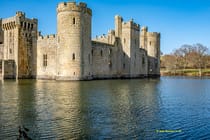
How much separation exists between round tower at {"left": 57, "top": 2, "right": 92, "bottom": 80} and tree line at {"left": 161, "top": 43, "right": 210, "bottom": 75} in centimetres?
5265

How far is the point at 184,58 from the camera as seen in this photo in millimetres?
92000

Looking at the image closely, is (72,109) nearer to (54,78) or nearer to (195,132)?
(195,132)

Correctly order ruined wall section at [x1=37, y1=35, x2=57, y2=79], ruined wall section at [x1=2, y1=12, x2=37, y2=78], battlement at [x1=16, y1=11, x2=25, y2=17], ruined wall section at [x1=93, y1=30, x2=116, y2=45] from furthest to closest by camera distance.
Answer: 1. ruined wall section at [x1=93, y1=30, x2=116, y2=45]
2. battlement at [x1=16, y1=11, x2=25, y2=17]
3. ruined wall section at [x1=2, y1=12, x2=37, y2=78]
4. ruined wall section at [x1=37, y1=35, x2=57, y2=79]

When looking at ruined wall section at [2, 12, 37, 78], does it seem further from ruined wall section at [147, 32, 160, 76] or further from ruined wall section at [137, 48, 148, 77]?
ruined wall section at [147, 32, 160, 76]

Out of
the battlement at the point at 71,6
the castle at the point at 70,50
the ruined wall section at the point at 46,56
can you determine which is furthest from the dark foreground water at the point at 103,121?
the ruined wall section at the point at 46,56

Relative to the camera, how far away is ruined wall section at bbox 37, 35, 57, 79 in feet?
136

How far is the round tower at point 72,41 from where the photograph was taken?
37.0m

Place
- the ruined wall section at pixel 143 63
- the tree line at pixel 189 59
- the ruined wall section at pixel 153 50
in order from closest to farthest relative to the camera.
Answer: the ruined wall section at pixel 143 63 < the ruined wall section at pixel 153 50 < the tree line at pixel 189 59

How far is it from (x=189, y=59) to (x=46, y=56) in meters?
57.0

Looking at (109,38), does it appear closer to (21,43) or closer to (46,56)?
(46,56)

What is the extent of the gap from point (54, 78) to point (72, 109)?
27465 millimetres

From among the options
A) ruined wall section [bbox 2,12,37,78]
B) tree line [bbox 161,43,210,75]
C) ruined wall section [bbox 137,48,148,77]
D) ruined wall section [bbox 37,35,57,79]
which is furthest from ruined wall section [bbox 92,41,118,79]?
tree line [bbox 161,43,210,75]

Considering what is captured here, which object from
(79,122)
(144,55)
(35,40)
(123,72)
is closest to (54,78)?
(35,40)

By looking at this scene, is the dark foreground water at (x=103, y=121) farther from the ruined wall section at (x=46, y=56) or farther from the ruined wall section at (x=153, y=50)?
the ruined wall section at (x=153, y=50)
